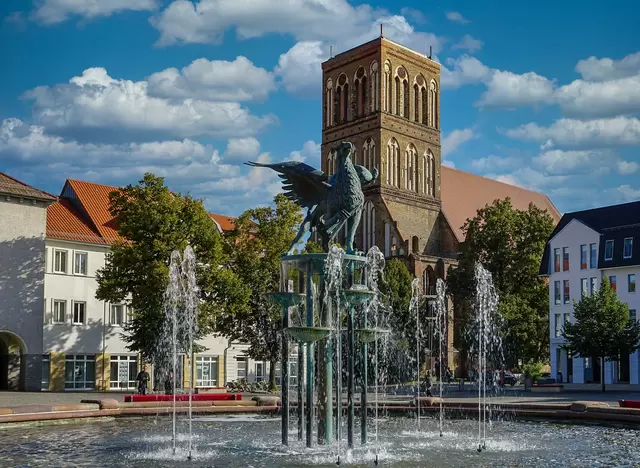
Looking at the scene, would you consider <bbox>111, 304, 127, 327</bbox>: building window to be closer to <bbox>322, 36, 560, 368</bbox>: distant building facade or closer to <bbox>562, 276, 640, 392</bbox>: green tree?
<bbox>562, 276, 640, 392</bbox>: green tree

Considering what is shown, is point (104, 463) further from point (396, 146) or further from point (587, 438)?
point (396, 146)

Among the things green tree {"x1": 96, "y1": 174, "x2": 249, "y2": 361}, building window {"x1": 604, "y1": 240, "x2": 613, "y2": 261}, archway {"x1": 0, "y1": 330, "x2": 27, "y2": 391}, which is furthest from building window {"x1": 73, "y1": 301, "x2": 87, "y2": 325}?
building window {"x1": 604, "y1": 240, "x2": 613, "y2": 261}

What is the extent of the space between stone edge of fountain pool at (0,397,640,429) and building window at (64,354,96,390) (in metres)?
23.6

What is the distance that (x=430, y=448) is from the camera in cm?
1919

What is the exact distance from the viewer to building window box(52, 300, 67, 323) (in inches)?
2003

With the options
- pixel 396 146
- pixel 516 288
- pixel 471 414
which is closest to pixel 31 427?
pixel 471 414

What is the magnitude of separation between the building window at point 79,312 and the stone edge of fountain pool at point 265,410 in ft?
80.4

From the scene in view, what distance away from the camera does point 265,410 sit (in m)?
29.1

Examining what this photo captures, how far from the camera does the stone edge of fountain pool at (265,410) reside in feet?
78.6

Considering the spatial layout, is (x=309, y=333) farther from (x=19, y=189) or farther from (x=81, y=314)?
(x=81, y=314)

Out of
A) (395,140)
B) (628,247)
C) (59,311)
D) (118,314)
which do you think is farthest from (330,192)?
(395,140)

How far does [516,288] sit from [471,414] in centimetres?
3872

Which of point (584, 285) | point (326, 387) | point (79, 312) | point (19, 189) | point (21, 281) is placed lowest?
point (326, 387)

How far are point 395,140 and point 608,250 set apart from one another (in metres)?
26.4
